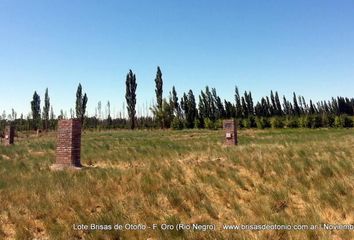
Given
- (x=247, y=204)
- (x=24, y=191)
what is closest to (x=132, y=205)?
(x=247, y=204)

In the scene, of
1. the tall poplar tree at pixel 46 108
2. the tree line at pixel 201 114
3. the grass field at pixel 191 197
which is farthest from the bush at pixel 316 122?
the tall poplar tree at pixel 46 108

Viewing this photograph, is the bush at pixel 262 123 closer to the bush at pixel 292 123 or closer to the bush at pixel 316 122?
→ the bush at pixel 292 123

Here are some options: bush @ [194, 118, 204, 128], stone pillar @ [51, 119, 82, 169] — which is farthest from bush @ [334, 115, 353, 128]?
stone pillar @ [51, 119, 82, 169]

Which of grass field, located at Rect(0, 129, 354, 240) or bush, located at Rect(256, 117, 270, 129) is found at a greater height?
bush, located at Rect(256, 117, 270, 129)

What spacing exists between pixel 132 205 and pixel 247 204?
8.03 feet

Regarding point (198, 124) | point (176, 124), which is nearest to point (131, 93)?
point (176, 124)

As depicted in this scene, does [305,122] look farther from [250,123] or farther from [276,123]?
[250,123]

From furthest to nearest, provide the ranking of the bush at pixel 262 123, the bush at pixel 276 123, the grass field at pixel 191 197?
the bush at pixel 262 123 → the bush at pixel 276 123 → the grass field at pixel 191 197

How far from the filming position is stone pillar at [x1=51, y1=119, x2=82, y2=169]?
36.8 feet

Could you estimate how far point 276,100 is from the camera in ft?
308

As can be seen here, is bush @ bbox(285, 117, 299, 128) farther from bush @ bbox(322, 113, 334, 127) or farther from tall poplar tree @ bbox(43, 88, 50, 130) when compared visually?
tall poplar tree @ bbox(43, 88, 50, 130)

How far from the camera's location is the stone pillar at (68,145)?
11.2 meters

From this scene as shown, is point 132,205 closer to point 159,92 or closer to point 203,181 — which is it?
point 203,181

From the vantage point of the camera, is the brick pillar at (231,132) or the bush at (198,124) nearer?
the brick pillar at (231,132)
